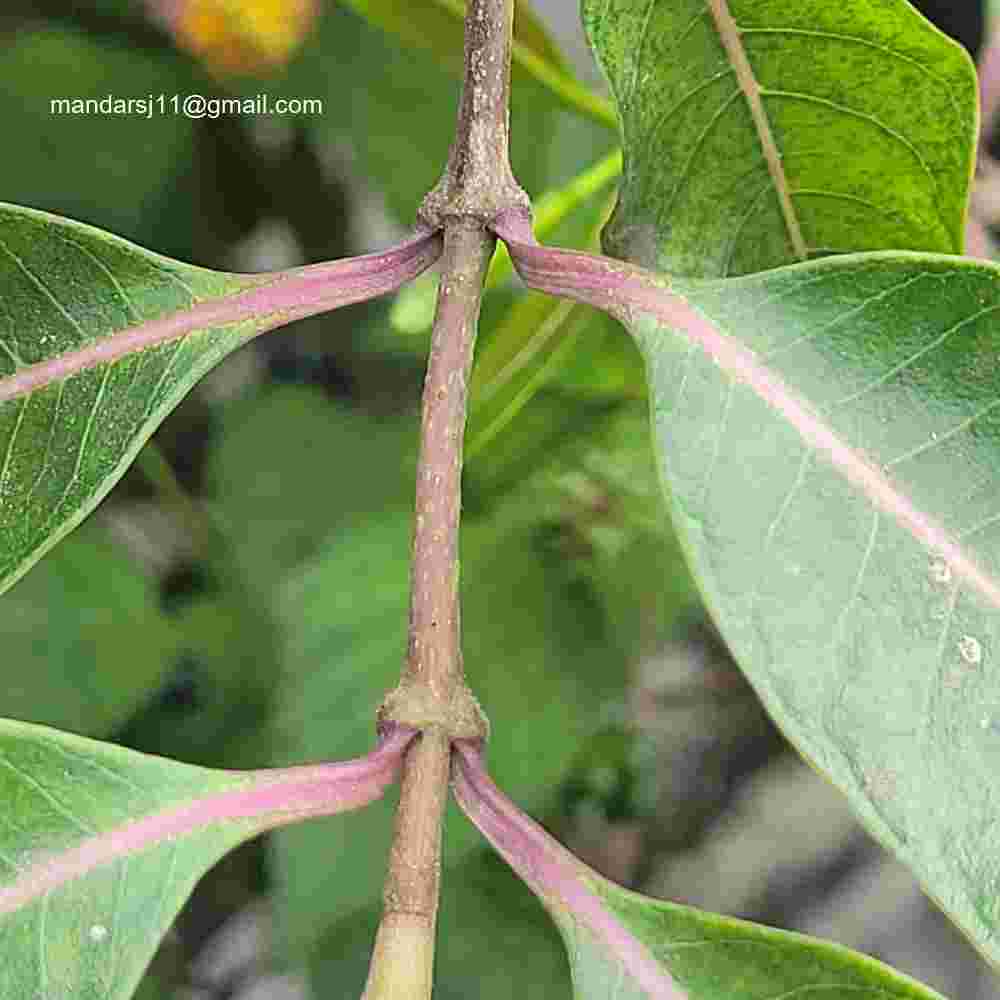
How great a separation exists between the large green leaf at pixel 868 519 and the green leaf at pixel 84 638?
703 millimetres

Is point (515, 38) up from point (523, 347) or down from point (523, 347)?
up

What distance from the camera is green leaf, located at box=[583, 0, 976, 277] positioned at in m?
0.49

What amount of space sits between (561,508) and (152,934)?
0.60 metres

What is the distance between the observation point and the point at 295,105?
3.48 ft

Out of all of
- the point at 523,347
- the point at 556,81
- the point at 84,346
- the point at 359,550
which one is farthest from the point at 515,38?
the point at 84,346

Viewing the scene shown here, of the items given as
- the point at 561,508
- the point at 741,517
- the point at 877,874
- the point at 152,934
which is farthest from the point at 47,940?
the point at 877,874

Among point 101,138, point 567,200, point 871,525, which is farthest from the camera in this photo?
point 101,138

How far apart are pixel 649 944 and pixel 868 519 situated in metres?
0.12

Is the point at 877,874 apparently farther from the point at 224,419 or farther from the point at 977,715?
the point at 977,715

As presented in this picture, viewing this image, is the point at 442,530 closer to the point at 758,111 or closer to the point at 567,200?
the point at 758,111

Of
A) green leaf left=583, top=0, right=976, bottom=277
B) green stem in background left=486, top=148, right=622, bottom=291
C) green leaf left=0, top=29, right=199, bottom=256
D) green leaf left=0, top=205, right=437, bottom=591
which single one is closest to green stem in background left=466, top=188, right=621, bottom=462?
green stem in background left=486, top=148, right=622, bottom=291

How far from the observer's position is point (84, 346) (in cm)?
43

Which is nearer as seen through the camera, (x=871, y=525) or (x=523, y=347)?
(x=871, y=525)

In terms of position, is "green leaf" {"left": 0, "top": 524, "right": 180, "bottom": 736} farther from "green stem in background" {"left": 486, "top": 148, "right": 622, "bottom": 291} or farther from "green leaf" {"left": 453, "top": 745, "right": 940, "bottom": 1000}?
"green leaf" {"left": 453, "top": 745, "right": 940, "bottom": 1000}
